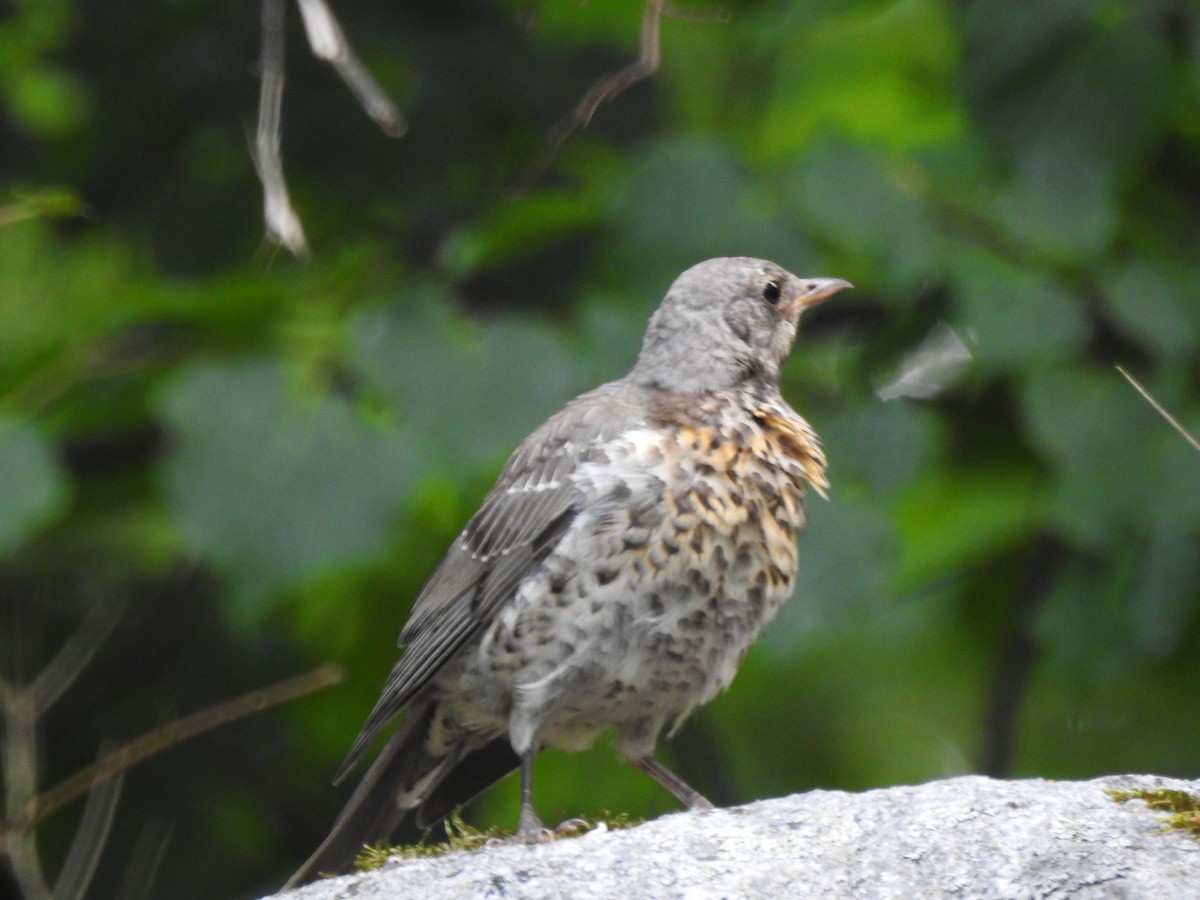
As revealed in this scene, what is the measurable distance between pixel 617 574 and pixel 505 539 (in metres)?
0.40

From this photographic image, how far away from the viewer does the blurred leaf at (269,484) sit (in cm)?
352

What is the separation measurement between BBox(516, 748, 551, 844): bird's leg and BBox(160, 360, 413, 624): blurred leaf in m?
0.57

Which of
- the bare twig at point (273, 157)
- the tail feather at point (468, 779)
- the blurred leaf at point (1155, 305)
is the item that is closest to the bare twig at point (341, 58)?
the bare twig at point (273, 157)

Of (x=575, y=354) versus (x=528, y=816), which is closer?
(x=528, y=816)

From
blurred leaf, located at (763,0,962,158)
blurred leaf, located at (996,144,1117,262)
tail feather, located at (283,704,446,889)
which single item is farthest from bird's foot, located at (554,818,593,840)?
blurred leaf, located at (763,0,962,158)

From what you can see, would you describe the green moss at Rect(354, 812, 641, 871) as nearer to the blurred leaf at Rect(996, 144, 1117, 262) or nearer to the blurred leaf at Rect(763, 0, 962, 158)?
the blurred leaf at Rect(996, 144, 1117, 262)

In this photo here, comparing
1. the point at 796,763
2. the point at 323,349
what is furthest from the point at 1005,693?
the point at 323,349

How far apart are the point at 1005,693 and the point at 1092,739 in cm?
31

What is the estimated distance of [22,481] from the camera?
11.3ft

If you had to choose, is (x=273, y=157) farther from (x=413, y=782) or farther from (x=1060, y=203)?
(x=1060, y=203)

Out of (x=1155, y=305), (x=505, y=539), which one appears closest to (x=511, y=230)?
(x=505, y=539)

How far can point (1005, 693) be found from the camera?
4.89 m

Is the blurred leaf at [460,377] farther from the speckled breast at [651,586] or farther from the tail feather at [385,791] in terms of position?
the tail feather at [385,791]

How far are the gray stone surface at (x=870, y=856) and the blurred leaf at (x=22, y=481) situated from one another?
1165mm
